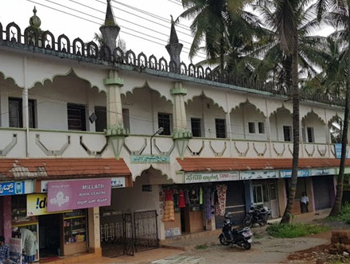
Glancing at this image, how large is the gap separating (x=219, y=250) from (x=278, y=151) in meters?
8.40

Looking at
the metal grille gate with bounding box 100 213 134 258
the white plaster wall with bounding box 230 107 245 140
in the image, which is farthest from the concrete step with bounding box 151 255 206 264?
the white plaster wall with bounding box 230 107 245 140

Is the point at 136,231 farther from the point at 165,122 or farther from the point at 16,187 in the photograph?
the point at 16,187

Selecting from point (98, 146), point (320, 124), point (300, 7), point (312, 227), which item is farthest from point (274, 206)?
point (98, 146)

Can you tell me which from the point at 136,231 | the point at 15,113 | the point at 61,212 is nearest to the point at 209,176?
the point at 136,231

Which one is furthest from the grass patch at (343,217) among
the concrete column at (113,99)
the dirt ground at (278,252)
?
the concrete column at (113,99)

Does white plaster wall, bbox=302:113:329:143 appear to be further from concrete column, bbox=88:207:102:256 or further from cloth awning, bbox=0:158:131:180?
concrete column, bbox=88:207:102:256

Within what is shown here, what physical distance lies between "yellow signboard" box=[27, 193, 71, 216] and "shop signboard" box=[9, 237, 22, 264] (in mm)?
894

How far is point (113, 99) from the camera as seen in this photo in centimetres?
1406

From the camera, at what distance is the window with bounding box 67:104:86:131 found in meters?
15.2

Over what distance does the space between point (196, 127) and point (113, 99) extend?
6983mm

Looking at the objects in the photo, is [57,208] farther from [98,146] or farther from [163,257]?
[163,257]

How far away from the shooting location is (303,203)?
2516 centimetres

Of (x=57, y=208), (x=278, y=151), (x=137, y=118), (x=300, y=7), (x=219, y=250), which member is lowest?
(x=219, y=250)

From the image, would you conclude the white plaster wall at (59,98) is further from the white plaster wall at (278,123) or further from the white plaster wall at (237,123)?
the white plaster wall at (278,123)
